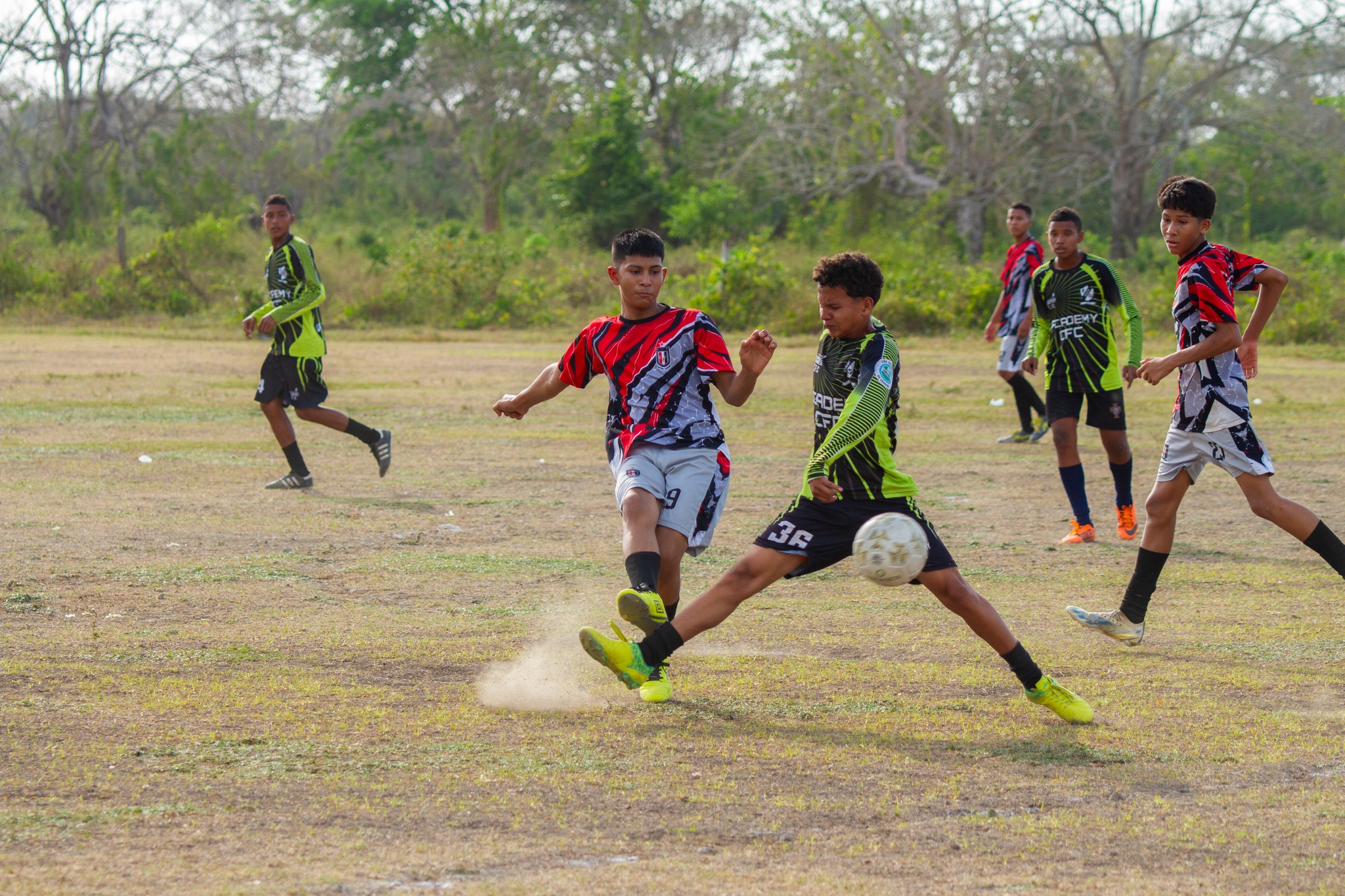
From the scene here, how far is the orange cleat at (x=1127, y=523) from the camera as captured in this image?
838 cm

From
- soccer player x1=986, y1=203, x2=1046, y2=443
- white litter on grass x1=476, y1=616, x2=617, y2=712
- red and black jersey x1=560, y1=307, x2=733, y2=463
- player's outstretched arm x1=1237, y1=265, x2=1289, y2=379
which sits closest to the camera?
white litter on grass x1=476, y1=616, x2=617, y2=712

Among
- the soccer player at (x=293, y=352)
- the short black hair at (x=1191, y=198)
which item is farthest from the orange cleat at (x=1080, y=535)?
the soccer player at (x=293, y=352)

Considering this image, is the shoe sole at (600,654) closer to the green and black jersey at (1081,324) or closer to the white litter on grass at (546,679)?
the white litter on grass at (546,679)

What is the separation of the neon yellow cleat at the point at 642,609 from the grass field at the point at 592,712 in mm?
336

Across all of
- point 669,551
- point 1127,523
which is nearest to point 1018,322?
point 1127,523

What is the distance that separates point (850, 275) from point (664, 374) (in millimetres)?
933

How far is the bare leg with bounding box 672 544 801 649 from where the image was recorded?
4734 millimetres

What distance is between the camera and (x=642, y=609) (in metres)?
4.73

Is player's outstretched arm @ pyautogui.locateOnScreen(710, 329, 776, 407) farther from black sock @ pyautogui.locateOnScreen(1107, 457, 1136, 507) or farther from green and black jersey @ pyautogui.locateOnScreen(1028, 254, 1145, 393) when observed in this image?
black sock @ pyautogui.locateOnScreen(1107, 457, 1136, 507)

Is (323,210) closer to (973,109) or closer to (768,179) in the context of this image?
(768,179)

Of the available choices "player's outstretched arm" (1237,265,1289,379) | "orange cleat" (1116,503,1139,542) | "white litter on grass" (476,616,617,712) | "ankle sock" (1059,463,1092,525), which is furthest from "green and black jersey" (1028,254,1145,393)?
"white litter on grass" (476,616,617,712)

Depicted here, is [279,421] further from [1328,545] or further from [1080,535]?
[1328,545]

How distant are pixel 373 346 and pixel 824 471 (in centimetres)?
2013

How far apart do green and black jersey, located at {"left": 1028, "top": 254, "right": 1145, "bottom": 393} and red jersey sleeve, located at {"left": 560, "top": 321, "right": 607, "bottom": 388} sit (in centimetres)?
392
